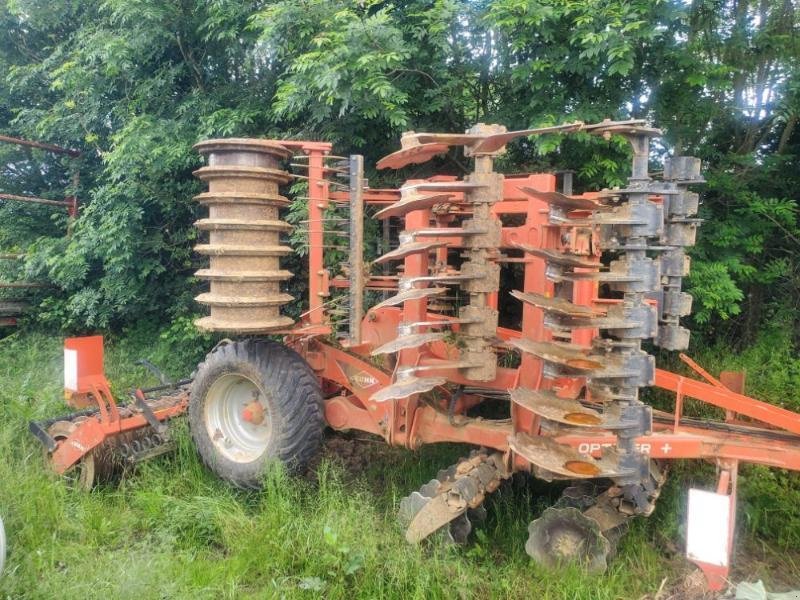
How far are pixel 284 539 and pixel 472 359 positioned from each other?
147 centimetres

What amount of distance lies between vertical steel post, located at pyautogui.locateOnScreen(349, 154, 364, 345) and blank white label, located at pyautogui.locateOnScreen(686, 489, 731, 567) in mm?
1990

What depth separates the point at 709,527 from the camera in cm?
292

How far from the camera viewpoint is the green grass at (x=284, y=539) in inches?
123

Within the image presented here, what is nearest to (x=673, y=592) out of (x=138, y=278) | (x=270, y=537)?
(x=270, y=537)

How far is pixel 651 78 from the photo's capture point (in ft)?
16.6

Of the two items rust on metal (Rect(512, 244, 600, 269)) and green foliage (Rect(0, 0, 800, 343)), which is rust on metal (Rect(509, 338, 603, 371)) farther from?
green foliage (Rect(0, 0, 800, 343))

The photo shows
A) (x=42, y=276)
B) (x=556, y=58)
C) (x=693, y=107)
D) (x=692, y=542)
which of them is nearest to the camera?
(x=692, y=542)

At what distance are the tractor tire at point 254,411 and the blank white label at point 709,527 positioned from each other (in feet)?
7.20

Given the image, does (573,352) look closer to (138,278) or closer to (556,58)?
(556,58)

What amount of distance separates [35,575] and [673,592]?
3.23 meters

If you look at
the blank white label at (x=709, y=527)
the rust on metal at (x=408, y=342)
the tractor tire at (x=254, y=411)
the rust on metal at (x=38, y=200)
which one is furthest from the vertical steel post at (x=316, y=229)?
the rust on metal at (x=38, y=200)

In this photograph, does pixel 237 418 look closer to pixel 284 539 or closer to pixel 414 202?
pixel 284 539

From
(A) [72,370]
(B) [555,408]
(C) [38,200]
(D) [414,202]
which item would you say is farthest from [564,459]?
(C) [38,200]

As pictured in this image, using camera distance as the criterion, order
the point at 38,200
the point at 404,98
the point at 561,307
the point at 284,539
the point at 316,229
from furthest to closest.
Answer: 1. the point at 38,200
2. the point at 404,98
3. the point at 316,229
4. the point at 284,539
5. the point at 561,307
